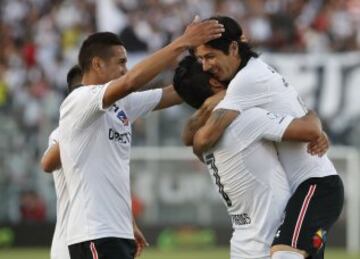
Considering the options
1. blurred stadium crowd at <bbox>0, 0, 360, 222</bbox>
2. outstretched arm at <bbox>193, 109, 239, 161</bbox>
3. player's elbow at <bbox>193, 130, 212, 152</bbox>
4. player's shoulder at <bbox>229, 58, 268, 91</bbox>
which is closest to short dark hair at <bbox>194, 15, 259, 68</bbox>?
player's shoulder at <bbox>229, 58, 268, 91</bbox>

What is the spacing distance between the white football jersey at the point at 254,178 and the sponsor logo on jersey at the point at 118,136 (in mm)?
594

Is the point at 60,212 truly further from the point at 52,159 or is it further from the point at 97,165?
the point at 97,165

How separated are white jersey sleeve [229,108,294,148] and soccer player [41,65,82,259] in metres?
1.32

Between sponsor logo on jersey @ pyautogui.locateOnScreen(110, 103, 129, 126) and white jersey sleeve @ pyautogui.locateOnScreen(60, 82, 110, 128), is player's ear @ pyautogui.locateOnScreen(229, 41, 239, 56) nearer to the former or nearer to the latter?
white jersey sleeve @ pyautogui.locateOnScreen(60, 82, 110, 128)

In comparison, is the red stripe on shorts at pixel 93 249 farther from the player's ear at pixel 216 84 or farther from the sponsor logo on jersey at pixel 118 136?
the player's ear at pixel 216 84

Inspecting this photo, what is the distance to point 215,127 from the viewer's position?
6949 millimetres

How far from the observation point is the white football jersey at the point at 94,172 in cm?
722

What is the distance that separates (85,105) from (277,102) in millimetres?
1199

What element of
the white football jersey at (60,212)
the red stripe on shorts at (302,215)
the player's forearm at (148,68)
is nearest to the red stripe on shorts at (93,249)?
the white football jersey at (60,212)

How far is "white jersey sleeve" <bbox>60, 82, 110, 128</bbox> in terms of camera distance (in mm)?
6952

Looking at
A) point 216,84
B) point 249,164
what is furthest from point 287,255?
point 216,84

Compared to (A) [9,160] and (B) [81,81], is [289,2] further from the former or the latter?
(B) [81,81]

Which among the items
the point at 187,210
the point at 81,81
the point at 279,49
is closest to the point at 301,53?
the point at 279,49

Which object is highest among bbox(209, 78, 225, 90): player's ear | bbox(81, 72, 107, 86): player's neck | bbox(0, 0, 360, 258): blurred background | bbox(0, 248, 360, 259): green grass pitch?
bbox(81, 72, 107, 86): player's neck
